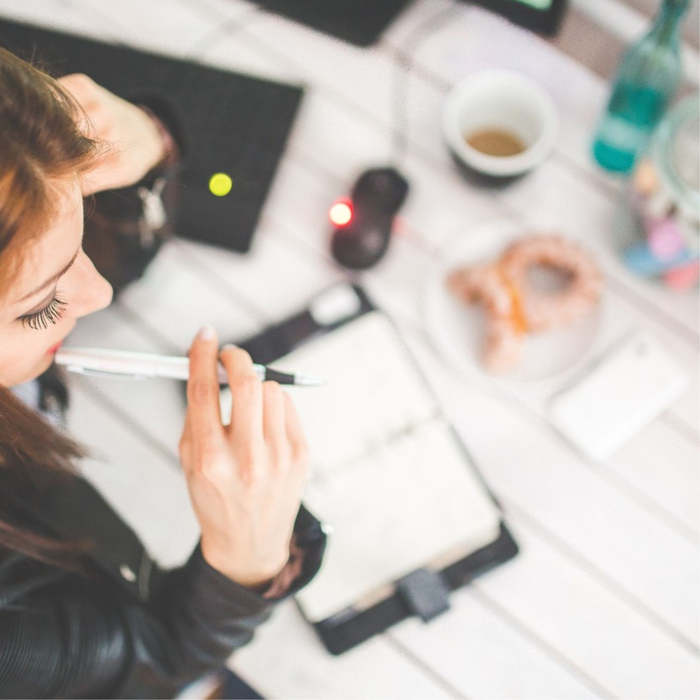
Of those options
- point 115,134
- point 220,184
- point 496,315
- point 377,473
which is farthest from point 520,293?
point 115,134

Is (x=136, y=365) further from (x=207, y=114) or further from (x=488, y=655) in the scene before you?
(x=488, y=655)

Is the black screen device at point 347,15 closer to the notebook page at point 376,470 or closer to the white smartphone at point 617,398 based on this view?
the notebook page at point 376,470

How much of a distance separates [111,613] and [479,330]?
1.65 ft

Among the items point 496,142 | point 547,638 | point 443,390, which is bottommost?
point 547,638

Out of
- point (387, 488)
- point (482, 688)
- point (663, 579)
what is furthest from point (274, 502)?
point (663, 579)

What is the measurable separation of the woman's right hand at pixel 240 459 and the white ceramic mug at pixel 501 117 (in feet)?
1.24

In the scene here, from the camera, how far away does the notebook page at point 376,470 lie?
2.64ft

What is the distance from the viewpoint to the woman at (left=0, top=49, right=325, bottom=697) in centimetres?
53

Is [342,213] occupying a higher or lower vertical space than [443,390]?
higher

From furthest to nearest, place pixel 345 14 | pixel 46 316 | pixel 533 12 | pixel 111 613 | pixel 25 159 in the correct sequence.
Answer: pixel 345 14 < pixel 533 12 < pixel 111 613 < pixel 46 316 < pixel 25 159

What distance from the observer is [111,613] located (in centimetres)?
73

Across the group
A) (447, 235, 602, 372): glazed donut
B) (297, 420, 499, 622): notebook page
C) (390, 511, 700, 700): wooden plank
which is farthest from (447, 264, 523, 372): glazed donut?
(390, 511, 700, 700): wooden plank

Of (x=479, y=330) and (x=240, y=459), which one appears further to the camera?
(x=479, y=330)

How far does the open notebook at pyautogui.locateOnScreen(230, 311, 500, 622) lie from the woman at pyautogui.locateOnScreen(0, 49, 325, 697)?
0.33 feet
